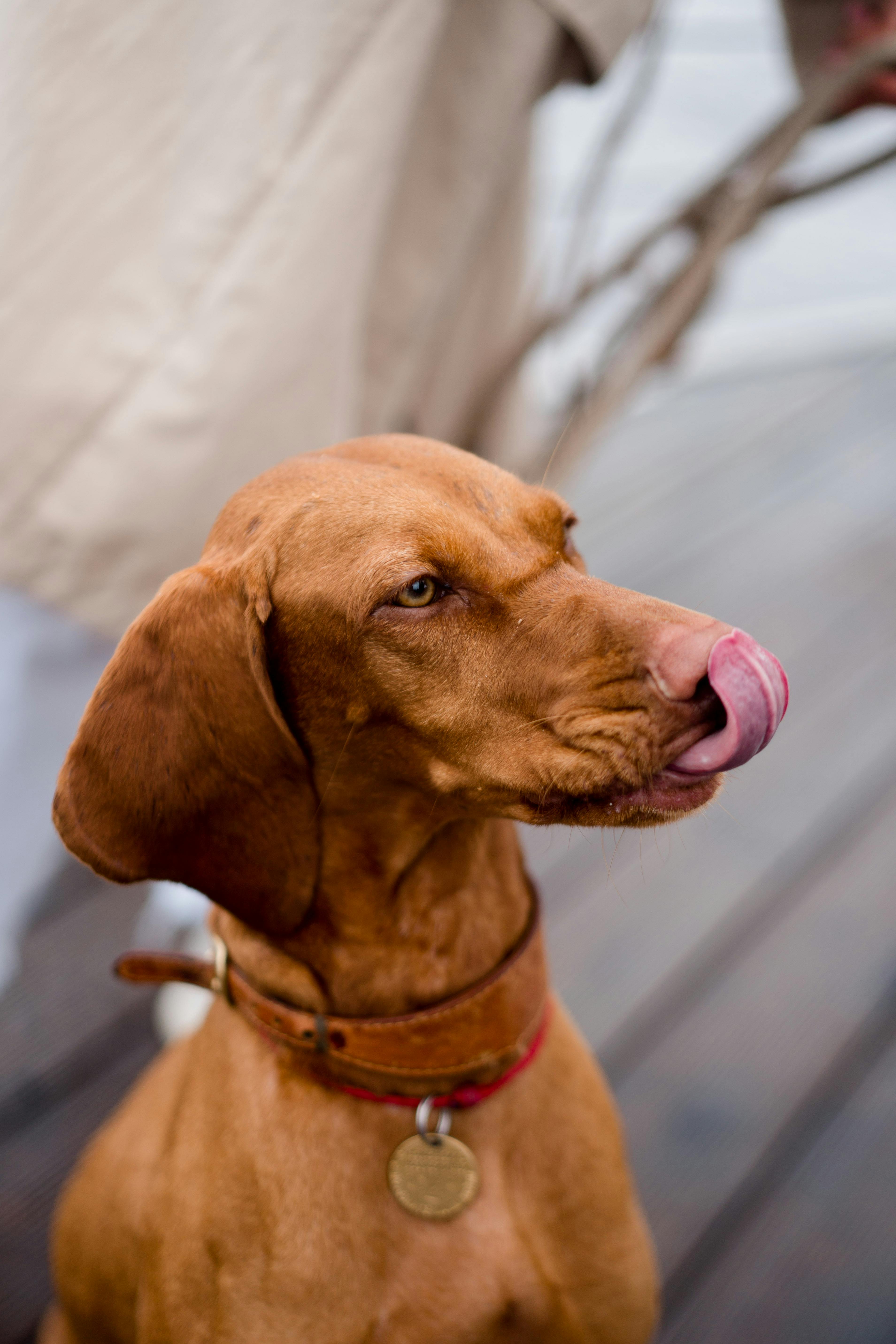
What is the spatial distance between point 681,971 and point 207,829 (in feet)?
4.62

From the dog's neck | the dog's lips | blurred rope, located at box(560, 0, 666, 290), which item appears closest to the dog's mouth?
the dog's lips

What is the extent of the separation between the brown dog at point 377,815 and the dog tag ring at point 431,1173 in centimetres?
2

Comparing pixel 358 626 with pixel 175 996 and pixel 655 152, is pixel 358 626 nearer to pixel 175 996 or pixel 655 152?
pixel 175 996

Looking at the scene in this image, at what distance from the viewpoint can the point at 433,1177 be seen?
1.12 meters

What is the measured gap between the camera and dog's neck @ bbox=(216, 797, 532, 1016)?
1095mm

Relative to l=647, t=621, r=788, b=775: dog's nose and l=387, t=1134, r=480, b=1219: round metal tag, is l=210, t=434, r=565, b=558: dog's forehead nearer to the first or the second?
l=647, t=621, r=788, b=775: dog's nose

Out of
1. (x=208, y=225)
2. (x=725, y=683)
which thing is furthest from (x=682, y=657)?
(x=208, y=225)

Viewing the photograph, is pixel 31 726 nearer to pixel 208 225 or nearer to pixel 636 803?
pixel 208 225

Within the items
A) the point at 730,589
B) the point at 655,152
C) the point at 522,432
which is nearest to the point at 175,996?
the point at 522,432

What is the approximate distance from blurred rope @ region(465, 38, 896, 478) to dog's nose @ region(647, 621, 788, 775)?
1046mm

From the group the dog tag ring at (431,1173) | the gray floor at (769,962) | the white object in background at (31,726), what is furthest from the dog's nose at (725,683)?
the white object in background at (31,726)

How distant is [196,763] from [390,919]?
28 centimetres

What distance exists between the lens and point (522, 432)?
98.7 inches

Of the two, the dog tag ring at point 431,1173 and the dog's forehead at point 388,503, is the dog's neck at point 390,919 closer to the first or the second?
the dog tag ring at point 431,1173
